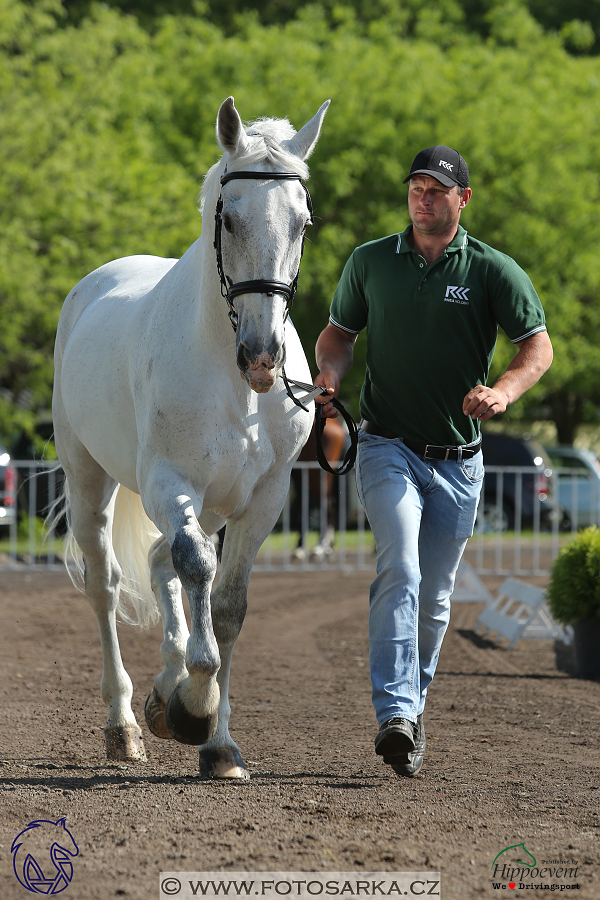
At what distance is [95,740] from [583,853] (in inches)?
100

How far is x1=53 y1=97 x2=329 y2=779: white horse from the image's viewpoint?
3.44 m

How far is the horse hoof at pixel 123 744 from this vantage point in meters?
4.46

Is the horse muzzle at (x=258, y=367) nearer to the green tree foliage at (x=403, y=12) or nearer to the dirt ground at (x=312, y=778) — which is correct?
the dirt ground at (x=312, y=778)

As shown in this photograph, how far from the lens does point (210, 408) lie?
12.3 ft

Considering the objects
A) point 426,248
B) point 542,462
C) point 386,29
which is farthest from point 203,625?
point 386,29

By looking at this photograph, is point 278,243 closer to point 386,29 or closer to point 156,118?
point 156,118

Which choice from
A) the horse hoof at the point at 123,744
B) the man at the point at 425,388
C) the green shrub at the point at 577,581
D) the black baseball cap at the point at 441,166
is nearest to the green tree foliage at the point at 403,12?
the green shrub at the point at 577,581

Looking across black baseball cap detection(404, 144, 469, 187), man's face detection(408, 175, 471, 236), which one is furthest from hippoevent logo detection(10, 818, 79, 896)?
black baseball cap detection(404, 144, 469, 187)

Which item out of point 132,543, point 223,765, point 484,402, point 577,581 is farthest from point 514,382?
point 577,581

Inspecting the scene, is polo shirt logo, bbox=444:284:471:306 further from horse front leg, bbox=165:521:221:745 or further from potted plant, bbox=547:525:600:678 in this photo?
potted plant, bbox=547:525:600:678

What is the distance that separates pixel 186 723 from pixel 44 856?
0.78 m

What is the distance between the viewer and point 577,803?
364 centimetres

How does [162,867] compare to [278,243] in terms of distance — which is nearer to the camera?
[162,867]

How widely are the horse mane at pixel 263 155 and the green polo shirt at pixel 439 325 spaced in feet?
2.22
